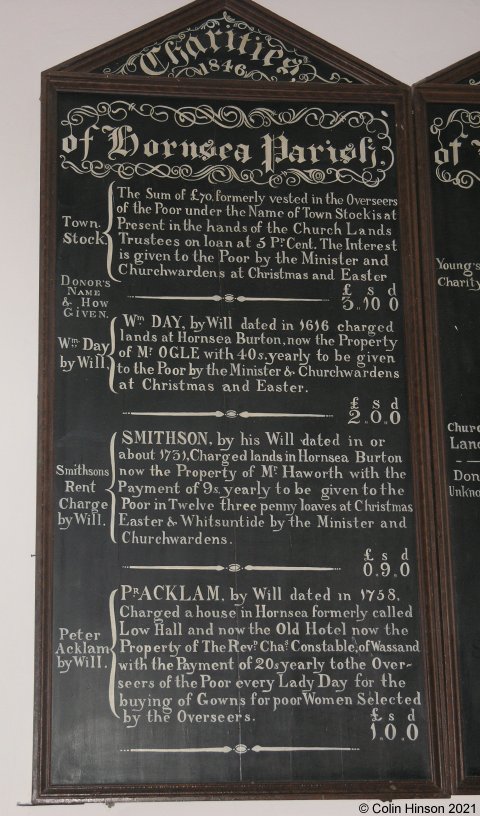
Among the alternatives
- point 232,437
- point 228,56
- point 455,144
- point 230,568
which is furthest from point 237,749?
point 228,56

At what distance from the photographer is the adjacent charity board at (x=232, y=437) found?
3.99 meters

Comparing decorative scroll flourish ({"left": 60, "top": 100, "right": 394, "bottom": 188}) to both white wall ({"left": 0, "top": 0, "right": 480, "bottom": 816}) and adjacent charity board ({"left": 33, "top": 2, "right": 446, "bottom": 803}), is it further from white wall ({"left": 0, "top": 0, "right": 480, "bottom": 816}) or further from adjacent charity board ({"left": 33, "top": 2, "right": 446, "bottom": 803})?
white wall ({"left": 0, "top": 0, "right": 480, "bottom": 816})

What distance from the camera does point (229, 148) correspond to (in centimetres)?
457

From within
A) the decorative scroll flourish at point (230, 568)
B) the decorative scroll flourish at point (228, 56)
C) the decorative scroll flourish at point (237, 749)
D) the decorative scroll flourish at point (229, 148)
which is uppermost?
the decorative scroll flourish at point (228, 56)

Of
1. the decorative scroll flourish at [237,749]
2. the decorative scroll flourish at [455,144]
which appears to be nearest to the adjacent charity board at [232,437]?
the decorative scroll flourish at [237,749]

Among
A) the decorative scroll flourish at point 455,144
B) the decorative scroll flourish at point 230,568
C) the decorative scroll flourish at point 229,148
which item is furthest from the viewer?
the decorative scroll flourish at point 455,144

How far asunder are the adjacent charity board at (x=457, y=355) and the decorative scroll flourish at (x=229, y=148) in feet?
0.75

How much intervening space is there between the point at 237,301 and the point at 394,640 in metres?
1.39

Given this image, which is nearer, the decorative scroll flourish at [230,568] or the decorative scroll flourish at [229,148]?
the decorative scroll flourish at [230,568]

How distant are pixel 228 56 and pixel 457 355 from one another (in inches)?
60.8

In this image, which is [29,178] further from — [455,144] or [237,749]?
[237,749]

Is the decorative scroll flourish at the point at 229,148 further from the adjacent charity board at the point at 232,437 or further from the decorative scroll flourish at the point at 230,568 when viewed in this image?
the decorative scroll flourish at the point at 230,568

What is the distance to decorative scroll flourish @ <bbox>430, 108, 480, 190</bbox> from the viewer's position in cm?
462

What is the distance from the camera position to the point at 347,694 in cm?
405
